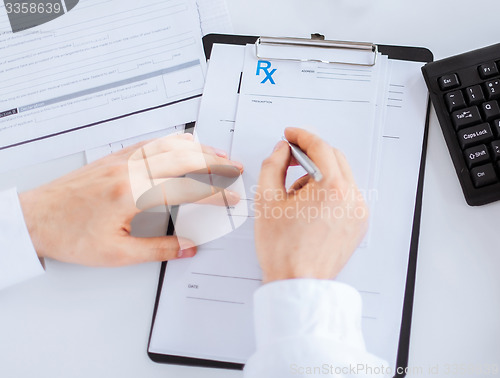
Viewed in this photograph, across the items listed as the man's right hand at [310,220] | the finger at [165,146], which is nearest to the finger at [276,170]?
the man's right hand at [310,220]

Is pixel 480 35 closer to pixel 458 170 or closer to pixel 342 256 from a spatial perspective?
pixel 458 170

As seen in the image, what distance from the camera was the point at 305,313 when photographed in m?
0.48

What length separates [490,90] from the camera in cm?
60

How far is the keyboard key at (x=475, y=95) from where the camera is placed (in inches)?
23.6

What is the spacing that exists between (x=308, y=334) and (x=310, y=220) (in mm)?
115

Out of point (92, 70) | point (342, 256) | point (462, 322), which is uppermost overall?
point (92, 70)

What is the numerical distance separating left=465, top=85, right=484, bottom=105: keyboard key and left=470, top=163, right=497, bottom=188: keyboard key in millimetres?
80

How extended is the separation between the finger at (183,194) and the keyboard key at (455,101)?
28 cm

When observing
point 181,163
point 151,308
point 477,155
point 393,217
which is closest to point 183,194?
point 181,163

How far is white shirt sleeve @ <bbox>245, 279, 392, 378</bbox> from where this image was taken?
47 cm

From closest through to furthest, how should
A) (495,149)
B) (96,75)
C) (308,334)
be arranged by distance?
(308,334) < (495,149) < (96,75)

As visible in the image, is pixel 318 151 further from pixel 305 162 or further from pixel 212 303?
pixel 212 303

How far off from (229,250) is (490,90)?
37 centimetres

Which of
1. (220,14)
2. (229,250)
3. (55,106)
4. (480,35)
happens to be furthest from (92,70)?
(480,35)
